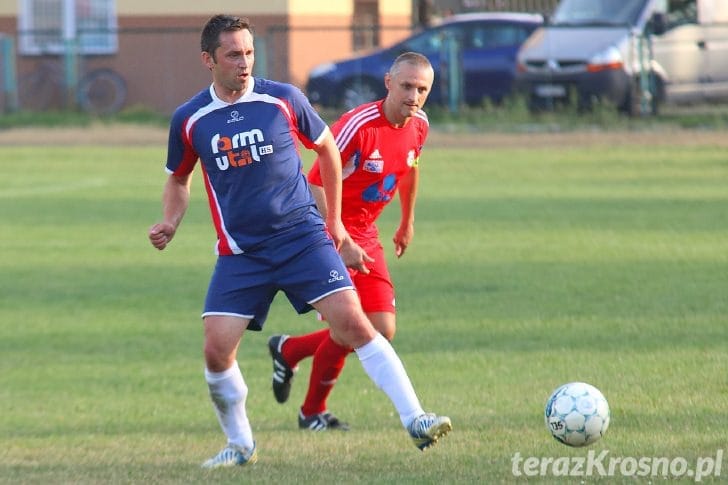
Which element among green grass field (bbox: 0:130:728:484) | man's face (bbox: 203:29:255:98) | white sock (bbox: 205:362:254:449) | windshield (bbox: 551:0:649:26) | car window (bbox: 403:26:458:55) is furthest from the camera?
car window (bbox: 403:26:458:55)

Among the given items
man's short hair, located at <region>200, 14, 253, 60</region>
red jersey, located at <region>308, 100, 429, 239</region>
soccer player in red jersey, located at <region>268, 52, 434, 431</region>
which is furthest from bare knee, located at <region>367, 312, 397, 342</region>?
man's short hair, located at <region>200, 14, 253, 60</region>

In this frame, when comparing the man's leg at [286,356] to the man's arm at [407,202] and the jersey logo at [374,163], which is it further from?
the jersey logo at [374,163]

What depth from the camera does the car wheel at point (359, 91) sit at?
1118 inches

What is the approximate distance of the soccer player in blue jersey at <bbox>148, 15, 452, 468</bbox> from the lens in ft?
20.8

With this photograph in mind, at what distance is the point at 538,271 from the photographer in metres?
12.9

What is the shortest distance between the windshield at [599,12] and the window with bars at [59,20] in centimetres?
1125

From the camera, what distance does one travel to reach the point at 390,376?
249 inches

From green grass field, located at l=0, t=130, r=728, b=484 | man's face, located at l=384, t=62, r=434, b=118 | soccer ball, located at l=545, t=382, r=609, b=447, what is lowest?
green grass field, located at l=0, t=130, r=728, b=484

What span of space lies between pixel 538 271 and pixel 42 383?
205 inches

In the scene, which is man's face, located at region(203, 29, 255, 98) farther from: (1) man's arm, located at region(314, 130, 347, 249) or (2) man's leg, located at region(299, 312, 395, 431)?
(2) man's leg, located at region(299, 312, 395, 431)

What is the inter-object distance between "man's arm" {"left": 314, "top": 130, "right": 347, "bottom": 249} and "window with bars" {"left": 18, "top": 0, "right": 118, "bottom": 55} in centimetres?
2726

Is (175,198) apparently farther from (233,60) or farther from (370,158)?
(370,158)

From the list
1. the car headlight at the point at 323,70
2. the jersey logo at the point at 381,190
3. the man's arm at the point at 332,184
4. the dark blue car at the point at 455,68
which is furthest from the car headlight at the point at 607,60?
the man's arm at the point at 332,184

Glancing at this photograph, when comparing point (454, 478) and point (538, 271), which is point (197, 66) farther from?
point (454, 478)
